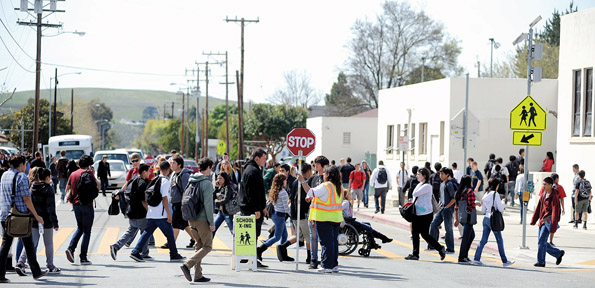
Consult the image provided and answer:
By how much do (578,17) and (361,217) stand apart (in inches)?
359

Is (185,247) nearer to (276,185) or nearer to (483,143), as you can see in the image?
(276,185)

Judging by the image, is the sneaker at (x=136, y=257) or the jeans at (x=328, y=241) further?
the sneaker at (x=136, y=257)

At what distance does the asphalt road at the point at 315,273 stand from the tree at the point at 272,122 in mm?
59215

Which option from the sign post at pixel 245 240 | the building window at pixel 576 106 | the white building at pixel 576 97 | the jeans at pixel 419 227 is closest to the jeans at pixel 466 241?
the jeans at pixel 419 227

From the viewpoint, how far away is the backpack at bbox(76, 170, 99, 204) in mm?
13133

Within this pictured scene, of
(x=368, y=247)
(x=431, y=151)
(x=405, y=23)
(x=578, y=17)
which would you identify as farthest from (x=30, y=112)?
(x=368, y=247)

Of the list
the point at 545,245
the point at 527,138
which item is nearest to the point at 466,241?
the point at 545,245

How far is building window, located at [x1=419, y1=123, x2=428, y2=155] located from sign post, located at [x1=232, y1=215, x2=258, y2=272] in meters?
24.3

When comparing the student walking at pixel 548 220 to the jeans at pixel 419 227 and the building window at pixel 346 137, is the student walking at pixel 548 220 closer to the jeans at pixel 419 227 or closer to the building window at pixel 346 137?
the jeans at pixel 419 227

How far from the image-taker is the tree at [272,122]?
7606 cm

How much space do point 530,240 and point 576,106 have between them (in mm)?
7306

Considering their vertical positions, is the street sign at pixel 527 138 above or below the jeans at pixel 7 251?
above

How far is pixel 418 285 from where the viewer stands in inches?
462

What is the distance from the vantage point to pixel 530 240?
19.1 meters
